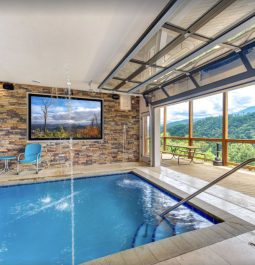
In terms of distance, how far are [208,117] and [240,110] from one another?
4.35 ft

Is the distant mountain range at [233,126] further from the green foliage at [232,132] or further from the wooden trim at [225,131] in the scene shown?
the wooden trim at [225,131]

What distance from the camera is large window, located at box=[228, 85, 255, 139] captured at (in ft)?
20.6

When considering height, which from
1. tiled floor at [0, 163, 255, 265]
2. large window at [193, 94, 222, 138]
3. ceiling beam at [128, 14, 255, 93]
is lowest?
tiled floor at [0, 163, 255, 265]

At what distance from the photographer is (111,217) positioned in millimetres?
2996

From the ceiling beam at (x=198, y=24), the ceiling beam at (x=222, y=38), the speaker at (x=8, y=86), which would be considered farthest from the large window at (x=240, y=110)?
the speaker at (x=8, y=86)

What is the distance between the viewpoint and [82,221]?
2.85 m

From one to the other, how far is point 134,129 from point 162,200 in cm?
390

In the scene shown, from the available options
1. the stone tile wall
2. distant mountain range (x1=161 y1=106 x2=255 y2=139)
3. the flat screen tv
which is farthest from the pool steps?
distant mountain range (x1=161 y1=106 x2=255 y2=139)

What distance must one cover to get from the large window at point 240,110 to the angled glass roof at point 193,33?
11.5 ft

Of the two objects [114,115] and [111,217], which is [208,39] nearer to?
[111,217]

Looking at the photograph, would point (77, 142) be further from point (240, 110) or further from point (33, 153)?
point (240, 110)

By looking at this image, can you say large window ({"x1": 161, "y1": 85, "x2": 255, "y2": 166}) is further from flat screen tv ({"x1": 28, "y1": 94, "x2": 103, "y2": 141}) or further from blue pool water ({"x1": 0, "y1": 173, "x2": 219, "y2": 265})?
flat screen tv ({"x1": 28, "y1": 94, "x2": 103, "y2": 141})

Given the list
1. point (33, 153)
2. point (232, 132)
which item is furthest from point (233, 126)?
point (33, 153)

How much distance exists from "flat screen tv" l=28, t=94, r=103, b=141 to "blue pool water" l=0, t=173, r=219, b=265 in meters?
2.03
